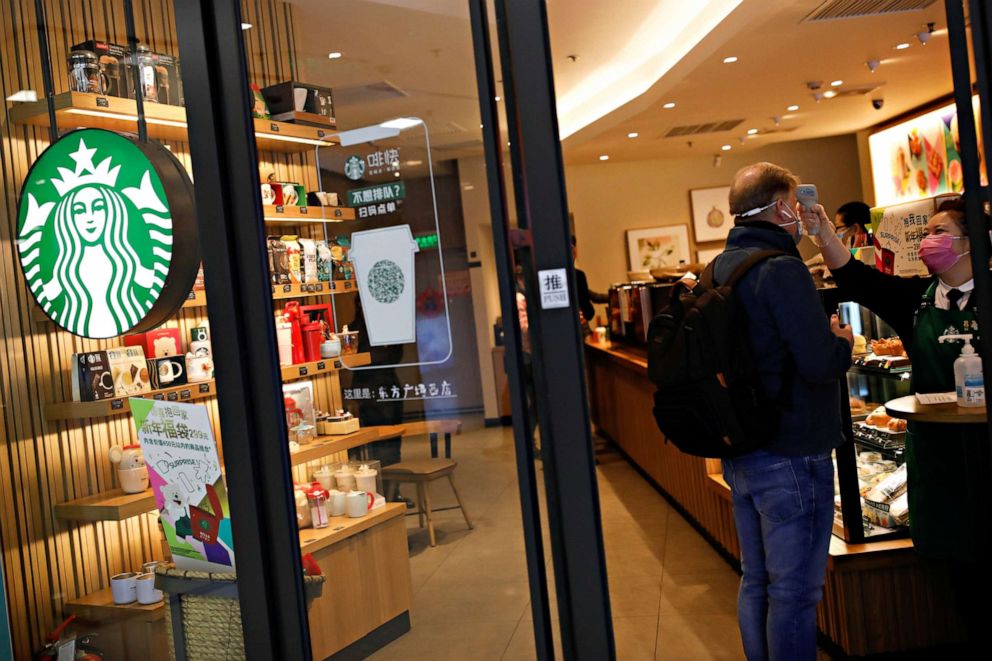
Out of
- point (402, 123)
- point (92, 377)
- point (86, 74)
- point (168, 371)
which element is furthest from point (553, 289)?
point (86, 74)

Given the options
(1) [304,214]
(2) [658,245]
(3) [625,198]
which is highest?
(3) [625,198]

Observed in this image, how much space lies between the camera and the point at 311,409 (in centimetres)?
232

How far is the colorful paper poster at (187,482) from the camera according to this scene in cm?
244

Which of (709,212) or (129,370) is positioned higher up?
(709,212)

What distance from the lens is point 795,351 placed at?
2.33 m

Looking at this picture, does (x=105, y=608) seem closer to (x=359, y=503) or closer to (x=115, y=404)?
(x=115, y=404)

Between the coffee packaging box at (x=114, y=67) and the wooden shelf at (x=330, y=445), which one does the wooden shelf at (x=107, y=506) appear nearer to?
the wooden shelf at (x=330, y=445)

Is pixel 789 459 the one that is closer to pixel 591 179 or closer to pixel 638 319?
pixel 638 319

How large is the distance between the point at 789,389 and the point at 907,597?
1.12 m

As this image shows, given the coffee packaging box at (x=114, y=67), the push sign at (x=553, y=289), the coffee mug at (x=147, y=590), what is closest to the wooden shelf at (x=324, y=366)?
the push sign at (x=553, y=289)

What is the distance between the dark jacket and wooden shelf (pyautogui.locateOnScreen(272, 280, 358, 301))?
1.05 meters

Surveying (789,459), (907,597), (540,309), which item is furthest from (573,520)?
(907,597)

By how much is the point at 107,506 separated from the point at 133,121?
111 centimetres

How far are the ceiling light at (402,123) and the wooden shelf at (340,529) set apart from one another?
0.95 metres
